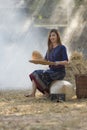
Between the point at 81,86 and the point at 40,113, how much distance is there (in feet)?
6.57

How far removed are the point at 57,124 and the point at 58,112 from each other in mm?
1107

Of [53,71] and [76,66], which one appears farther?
[76,66]

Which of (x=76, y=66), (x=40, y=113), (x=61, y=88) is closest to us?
(x=40, y=113)

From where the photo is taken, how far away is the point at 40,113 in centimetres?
631

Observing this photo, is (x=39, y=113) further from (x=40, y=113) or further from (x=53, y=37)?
(x=53, y=37)

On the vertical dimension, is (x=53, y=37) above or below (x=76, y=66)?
above

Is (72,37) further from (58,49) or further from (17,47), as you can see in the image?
(58,49)

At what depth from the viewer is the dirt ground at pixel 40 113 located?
5223mm

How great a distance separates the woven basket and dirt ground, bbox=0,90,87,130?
130 millimetres

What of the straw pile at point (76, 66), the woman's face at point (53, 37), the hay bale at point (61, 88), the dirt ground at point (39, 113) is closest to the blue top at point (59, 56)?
the woman's face at point (53, 37)

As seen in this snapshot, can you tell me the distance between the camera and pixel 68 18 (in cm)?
1603

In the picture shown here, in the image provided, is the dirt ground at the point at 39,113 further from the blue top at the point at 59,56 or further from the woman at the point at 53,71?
the blue top at the point at 59,56

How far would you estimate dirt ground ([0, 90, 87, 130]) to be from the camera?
522 centimetres

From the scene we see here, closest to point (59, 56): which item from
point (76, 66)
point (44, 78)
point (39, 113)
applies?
point (44, 78)
